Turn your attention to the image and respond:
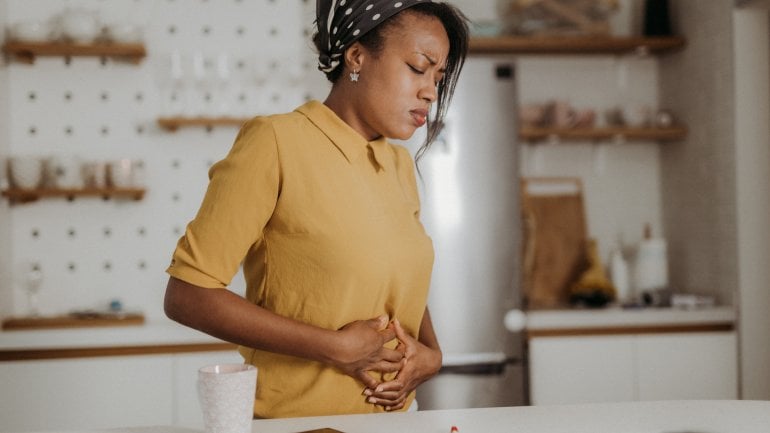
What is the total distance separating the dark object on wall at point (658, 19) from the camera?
3.44 meters

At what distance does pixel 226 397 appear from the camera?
918 mm

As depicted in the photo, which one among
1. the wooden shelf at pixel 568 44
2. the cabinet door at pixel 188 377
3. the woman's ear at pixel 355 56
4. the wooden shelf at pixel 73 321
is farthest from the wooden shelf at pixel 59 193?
the woman's ear at pixel 355 56

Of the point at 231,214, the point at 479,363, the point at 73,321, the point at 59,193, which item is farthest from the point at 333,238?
the point at 59,193

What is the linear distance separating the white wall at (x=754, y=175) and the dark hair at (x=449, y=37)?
6.26ft

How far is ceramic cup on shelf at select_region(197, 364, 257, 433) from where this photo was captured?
2.98 ft

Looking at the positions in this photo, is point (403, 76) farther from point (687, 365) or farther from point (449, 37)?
point (687, 365)

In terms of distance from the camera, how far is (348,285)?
118 cm

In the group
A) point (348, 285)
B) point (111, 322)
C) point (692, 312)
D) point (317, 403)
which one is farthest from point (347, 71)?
point (692, 312)

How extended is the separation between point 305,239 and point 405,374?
0.29 meters

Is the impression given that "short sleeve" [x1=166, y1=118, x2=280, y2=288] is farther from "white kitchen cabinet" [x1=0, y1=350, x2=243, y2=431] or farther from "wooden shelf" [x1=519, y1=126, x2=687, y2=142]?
"wooden shelf" [x1=519, y1=126, x2=687, y2=142]

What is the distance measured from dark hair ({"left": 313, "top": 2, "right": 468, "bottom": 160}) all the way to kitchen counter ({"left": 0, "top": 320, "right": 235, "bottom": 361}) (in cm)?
167

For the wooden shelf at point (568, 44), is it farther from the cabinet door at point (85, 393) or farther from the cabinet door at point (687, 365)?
the cabinet door at point (85, 393)

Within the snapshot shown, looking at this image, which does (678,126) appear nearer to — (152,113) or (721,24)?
(721,24)

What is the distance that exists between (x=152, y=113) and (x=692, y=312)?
2347 mm
